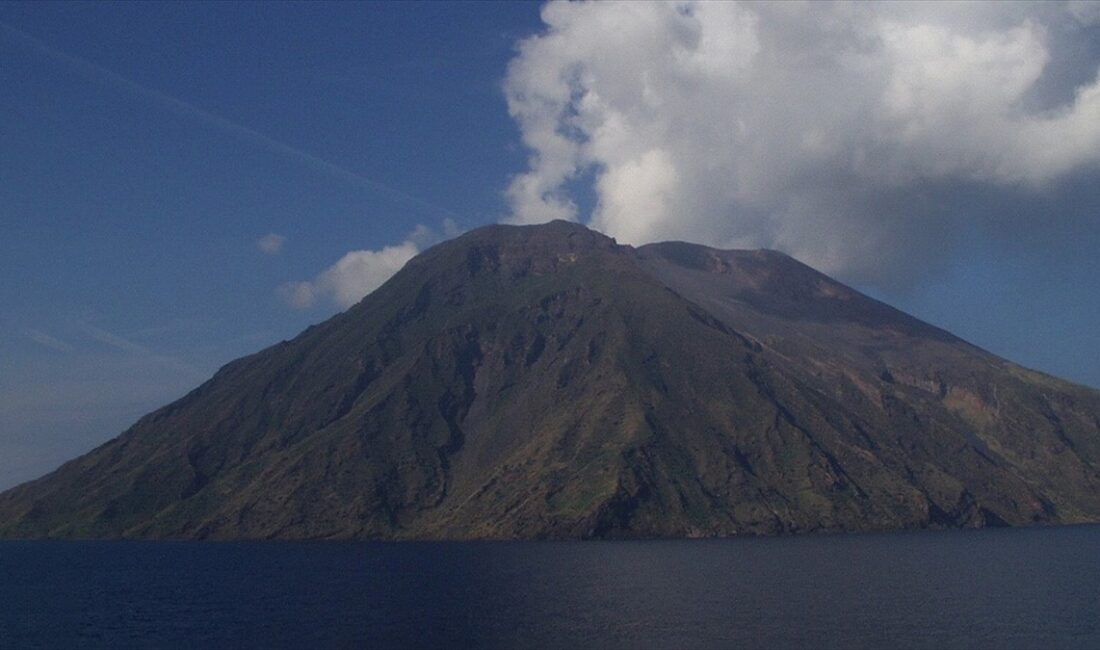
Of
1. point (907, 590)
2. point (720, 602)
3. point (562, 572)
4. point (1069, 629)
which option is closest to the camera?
point (1069, 629)

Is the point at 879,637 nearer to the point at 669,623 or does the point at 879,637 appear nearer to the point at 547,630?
the point at 669,623

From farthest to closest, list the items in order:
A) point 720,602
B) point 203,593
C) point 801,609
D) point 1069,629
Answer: point 203,593
point 720,602
point 801,609
point 1069,629

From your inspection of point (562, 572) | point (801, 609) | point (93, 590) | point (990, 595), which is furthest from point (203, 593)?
point (990, 595)

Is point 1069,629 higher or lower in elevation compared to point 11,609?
lower

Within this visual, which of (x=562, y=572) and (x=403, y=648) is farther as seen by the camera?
(x=562, y=572)

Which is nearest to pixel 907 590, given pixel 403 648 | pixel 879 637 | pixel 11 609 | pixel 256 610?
pixel 879 637

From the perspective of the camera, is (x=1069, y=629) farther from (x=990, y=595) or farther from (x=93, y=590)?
(x=93, y=590)
